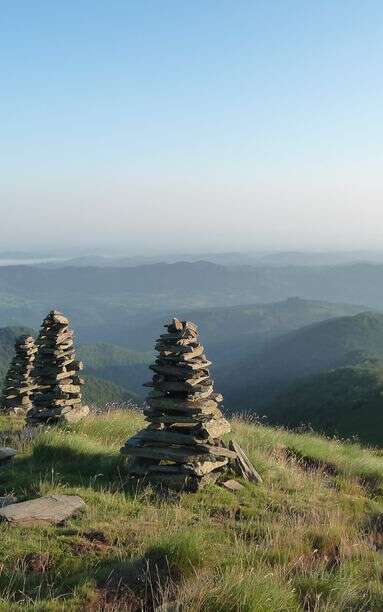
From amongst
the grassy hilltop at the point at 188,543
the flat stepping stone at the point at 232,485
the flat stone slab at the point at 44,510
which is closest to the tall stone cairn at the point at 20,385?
the grassy hilltop at the point at 188,543

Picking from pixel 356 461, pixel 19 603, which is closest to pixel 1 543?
pixel 19 603

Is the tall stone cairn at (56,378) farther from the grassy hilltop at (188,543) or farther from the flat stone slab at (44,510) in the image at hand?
the flat stone slab at (44,510)

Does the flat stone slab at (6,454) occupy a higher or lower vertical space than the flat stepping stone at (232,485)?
higher

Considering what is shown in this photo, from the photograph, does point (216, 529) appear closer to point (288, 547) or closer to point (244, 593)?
point (288, 547)

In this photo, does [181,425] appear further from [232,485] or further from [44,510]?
[44,510]

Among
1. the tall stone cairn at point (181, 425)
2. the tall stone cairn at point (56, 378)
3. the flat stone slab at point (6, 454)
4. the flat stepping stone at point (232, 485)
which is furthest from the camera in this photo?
the tall stone cairn at point (56, 378)

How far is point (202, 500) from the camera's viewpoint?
1039cm

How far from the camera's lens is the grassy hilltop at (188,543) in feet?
19.8

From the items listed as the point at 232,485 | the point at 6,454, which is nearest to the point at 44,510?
the point at 6,454

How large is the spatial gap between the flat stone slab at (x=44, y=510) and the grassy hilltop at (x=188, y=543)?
24cm

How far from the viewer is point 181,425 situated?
12.5m

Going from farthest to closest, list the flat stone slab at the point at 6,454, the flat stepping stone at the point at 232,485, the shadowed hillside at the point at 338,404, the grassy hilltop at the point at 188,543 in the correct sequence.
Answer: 1. the shadowed hillside at the point at 338,404
2. the flat stone slab at the point at 6,454
3. the flat stepping stone at the point at 232,485
4. the grassy hilltop at the point at 188,543

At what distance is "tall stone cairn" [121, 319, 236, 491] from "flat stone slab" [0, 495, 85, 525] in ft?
7.98

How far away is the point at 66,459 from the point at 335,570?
690 centimetres
